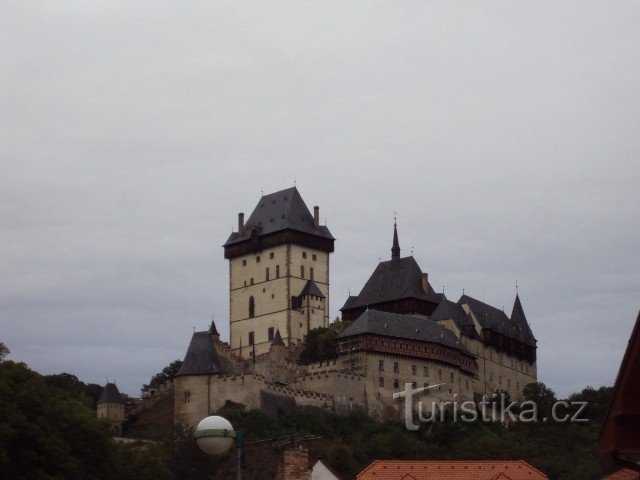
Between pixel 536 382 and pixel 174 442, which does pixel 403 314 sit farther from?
pixel 174 442

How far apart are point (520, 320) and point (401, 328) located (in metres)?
24.6

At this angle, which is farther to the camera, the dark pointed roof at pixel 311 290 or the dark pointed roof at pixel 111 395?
the dark pointed roof at pixel 311 290

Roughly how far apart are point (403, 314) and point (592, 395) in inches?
694

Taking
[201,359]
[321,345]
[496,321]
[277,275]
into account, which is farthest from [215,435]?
[496,321]

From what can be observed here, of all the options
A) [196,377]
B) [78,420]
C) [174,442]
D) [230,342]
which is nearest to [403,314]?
[230,342]

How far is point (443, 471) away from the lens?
106 feet

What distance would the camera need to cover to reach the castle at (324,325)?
91.4 meters

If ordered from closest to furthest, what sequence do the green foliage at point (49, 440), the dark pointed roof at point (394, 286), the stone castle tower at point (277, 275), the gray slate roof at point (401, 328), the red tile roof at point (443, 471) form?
the red tile roof at point (443, 471)
the green foliage at point (49, 440)
the gray slate roof at point (401, 328)
the stone castle tower at point (277, 275)
the dark pointed roof at point (394, 286)

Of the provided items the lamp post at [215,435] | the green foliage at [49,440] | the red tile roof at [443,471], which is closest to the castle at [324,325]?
the green foliage at [49,440]

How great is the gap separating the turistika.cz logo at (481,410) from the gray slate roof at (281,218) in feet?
62.4

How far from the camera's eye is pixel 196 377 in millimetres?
91375

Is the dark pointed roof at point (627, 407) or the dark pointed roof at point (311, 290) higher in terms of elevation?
the dark pointed roof at point (311, 290)

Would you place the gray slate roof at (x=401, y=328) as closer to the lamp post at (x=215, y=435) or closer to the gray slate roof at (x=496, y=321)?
the gray slate roof at (x=496, y=321)

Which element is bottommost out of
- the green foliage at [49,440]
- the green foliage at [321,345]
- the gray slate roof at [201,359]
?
the green foliage at [49,440]
